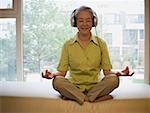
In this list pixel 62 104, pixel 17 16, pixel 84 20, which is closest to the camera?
pixel 62 104

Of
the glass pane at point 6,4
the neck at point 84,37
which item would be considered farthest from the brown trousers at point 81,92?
the glass pane at point 6,4

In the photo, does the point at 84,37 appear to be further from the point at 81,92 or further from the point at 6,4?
the point at 6,4

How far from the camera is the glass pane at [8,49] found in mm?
2309

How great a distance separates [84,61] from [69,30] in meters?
0.76

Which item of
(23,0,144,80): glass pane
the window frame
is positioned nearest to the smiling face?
(23,0,144,80): glass pane

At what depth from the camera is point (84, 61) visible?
5.22 ft

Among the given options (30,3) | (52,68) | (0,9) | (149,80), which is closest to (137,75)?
(149,80)

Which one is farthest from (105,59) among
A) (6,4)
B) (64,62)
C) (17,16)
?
→ (6,4)

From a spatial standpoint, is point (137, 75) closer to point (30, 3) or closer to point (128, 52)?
point (128, 52)

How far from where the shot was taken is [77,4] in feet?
7.50

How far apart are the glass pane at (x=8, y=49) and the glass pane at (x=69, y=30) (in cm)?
10

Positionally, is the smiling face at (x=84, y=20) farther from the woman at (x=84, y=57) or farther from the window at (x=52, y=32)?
the window at (x=52, y=32)

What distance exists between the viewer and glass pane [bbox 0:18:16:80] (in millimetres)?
2309

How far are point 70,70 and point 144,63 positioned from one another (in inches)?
32.9
